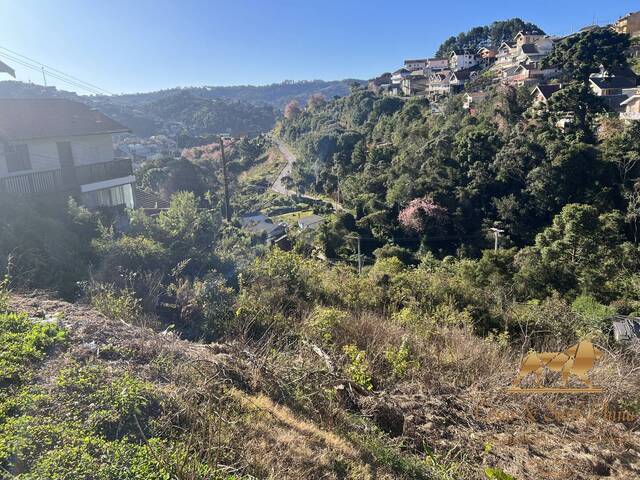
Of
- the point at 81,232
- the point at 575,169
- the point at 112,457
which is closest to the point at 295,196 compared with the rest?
the point at 575,169

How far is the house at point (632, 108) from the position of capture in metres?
22.8

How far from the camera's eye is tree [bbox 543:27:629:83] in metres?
30.5

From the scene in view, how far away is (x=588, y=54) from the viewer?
104 feet

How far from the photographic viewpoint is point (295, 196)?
125 feet

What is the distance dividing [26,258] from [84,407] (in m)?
5.18

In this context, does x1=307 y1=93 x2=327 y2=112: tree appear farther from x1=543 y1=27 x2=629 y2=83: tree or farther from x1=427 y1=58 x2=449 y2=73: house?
x1=543 y1=27 x2=629 y2=83: tree

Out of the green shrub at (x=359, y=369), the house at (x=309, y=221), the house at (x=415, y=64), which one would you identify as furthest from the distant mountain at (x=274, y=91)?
the green shrub at (x=359, y=369)

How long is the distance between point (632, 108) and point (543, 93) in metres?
5.11

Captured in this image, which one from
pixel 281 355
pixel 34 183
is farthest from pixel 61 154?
pixel 281 355

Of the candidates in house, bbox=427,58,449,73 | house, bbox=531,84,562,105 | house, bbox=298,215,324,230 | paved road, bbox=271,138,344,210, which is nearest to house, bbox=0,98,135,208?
Answer: house, bbox=298,215,324,230

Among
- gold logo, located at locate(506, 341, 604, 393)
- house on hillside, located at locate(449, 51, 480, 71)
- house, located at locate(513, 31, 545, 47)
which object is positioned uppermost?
house, located at locate(513, 31, 545, 47)

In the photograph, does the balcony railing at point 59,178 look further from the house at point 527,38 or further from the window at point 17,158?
the house at point 527,38

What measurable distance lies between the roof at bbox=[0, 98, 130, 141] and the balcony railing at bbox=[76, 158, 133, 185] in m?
1.09

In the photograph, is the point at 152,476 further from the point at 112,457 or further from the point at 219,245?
the point at 219,245
